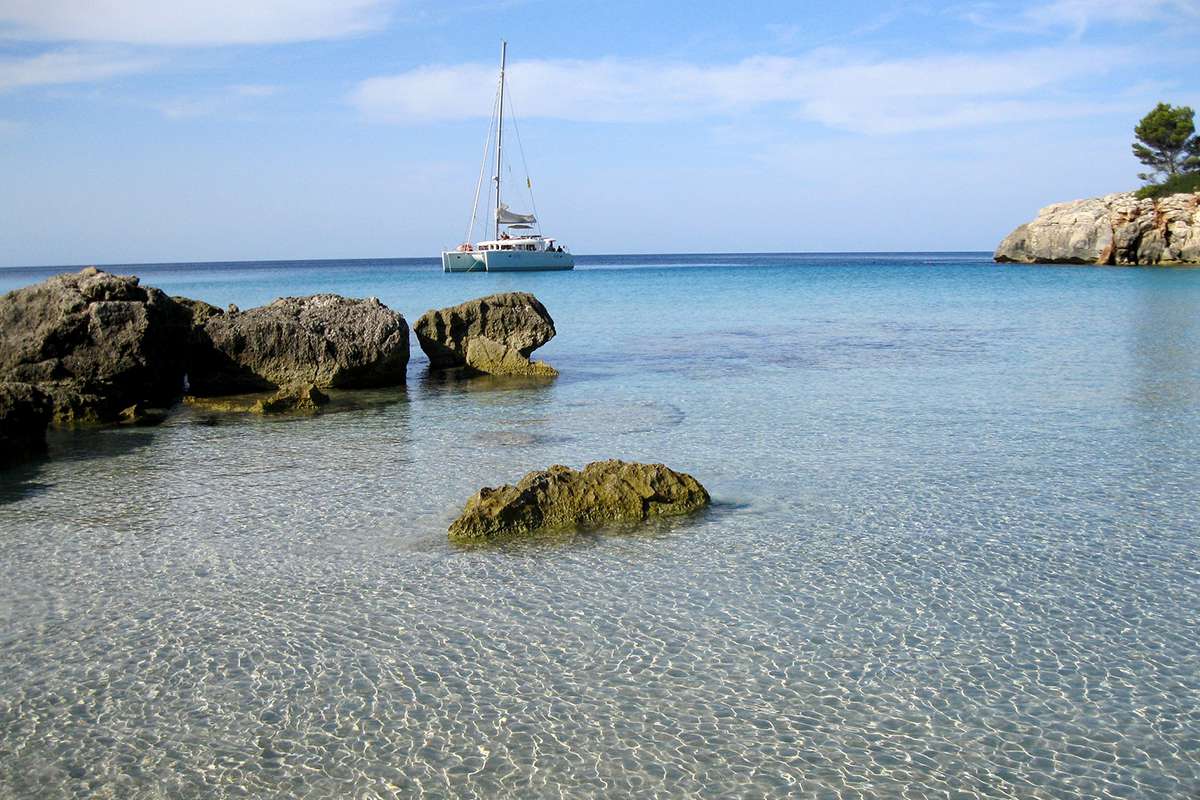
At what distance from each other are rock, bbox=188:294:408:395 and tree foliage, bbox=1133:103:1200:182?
8002 cm

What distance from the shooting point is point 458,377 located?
699 inches

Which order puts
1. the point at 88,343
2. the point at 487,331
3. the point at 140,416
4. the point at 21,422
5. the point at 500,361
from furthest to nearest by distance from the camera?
the point at 487,331, the point at 500,361, the point at 88,343, the point at 140,416, the point at 21,422

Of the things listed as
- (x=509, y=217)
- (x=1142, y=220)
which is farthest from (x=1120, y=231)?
(x=509, y=217)

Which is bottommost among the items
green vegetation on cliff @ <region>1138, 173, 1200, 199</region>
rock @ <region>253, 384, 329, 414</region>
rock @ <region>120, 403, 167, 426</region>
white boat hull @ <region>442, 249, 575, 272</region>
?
rock @ <region>120, 403, 167, 426</region>

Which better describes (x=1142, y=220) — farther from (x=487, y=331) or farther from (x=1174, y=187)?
(x=487, y=331)

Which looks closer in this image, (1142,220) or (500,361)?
(500,361)

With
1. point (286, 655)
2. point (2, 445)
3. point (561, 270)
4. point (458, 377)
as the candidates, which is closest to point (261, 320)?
point (458, 377)

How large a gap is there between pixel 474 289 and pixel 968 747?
166ft

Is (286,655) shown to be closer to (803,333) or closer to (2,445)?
(2,445)

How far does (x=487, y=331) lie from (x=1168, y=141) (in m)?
80.1

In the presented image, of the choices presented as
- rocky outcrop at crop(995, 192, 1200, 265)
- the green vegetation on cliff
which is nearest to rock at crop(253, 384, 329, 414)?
rocky outcrop at crop(995, 192, 1200, 265)

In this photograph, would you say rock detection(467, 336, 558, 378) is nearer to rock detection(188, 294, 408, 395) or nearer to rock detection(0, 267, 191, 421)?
rock detection(188, 294, 408, 395)

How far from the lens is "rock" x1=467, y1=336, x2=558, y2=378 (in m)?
17.9

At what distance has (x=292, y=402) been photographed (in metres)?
14.3
